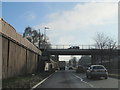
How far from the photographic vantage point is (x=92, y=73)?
31656 mm

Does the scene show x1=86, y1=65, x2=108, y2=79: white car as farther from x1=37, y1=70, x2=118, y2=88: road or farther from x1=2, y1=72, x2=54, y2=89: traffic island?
x1=2, y1=72, x2=54, y2=89: traffic island

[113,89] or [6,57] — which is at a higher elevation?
[6,57]

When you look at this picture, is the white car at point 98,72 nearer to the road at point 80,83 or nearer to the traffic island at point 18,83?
the road at point 80,83

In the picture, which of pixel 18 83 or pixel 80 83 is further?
pixel 80 83

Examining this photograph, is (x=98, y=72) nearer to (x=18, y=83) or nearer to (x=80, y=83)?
(x=80, y=83)

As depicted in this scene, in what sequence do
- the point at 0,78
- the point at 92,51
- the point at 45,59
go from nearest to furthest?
the point at 0,78 < the point at 45,59 < the point at 92,51

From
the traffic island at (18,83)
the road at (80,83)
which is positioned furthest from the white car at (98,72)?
the traffic island at (18,83)

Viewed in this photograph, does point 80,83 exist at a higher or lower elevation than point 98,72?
lower

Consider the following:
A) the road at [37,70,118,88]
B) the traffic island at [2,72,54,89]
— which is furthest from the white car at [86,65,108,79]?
the traffic island at [2,72,54,89]

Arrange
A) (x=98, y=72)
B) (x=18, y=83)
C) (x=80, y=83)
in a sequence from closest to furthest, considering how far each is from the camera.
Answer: (x=18, y=83) < (x=80, y=83) < (x=98, y=72)

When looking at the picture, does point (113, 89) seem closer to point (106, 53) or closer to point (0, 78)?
point (0, 78)

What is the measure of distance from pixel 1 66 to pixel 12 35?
18.2 feet

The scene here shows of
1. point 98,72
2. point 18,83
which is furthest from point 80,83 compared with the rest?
point 98,72

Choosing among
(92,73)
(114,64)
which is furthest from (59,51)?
(92,73)
